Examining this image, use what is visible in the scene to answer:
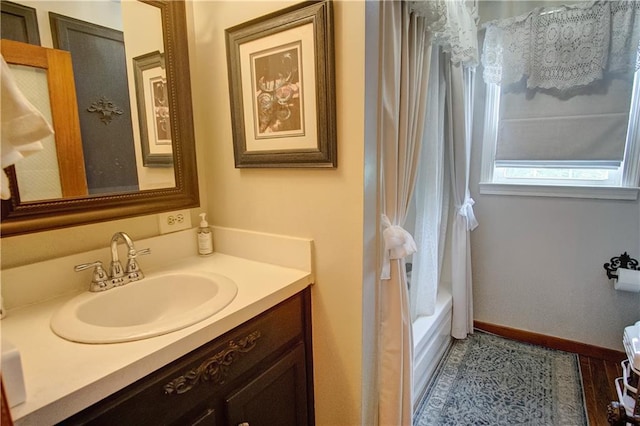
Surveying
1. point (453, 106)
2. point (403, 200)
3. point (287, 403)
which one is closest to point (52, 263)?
point (287, 403)

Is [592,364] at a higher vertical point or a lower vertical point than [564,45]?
lower

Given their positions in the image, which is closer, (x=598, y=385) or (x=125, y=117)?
(x=125, y=117)

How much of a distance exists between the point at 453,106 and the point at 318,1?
4.03ft

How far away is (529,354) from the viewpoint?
213 centimetres

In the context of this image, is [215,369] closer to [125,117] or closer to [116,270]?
[116,270]

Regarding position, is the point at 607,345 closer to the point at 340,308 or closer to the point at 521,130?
the point at 521,130

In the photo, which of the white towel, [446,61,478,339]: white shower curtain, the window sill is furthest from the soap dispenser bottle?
the window sill

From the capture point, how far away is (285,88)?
3.97 ft

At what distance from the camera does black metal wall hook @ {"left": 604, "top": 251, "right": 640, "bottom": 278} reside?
6.31ft

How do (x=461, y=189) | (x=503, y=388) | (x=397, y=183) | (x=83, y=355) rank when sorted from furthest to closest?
(x=461, y=189) → (x=503, y=388) → (x=397, y=183) → (x=83, y=355)

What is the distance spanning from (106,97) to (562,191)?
241 centimetres

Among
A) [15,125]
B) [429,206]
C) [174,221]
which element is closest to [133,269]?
[174,221]

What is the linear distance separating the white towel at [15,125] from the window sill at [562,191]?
2.34 metres

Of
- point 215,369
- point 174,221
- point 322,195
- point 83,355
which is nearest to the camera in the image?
point 83,355
